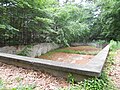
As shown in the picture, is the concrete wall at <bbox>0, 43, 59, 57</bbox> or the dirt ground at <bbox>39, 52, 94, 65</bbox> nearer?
the concrete wall at <bbox>0, 43, 59, 57</bbox>

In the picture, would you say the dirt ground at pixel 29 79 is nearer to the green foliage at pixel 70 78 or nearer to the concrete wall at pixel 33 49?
the green foliage at pixel 70 78

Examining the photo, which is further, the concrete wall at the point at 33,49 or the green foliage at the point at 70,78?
the concrete wall at the point at 33,49

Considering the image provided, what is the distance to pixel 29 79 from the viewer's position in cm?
249

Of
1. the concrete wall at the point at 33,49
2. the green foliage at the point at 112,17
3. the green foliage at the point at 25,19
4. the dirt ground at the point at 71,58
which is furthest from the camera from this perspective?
the green foliage at the point at 112,17

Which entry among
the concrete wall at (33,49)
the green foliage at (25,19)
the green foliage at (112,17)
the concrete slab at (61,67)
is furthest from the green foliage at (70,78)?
the green foliage at (112,17)

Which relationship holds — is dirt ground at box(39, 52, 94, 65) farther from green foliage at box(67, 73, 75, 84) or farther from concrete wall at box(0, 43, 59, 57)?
green foliage at box(67, 73, 75, 84)

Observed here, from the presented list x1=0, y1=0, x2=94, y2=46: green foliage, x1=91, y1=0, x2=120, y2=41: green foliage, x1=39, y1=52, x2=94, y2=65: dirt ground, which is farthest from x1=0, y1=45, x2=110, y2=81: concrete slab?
x1=91, y1=0, x2=120, y2=41: green foliage

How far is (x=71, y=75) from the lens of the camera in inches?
92.8

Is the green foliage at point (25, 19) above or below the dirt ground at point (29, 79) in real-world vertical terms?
above

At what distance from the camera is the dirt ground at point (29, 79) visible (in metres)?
2.25

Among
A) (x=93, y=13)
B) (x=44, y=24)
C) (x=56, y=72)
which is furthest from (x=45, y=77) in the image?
(x=93, y=13)

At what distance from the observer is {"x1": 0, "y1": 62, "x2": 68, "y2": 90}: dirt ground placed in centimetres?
225

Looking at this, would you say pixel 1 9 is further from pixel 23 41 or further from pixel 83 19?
pixel 83 19

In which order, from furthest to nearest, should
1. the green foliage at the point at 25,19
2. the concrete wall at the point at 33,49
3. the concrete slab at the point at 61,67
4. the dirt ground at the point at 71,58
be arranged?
the dirt ground at the point at 71,58 → the concrete wall at the point at 33,49 → the green foliage at the point at 25,19 → the concrete slab at the point at 61,67
